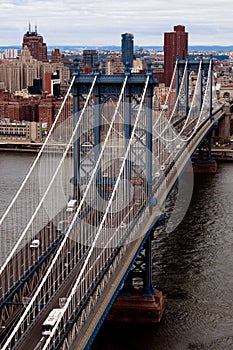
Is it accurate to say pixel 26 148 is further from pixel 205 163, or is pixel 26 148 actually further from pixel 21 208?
pixel 21 208

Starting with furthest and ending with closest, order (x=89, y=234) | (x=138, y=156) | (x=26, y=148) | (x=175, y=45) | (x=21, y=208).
Answer: (x=175, y=45) < (x=26, y=148) < (x=21, y=208) < (x=138, y=156) < (x=89, y=234)

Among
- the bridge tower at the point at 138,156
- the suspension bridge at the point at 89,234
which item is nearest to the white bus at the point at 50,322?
the suspension bridge at the point at 89,234

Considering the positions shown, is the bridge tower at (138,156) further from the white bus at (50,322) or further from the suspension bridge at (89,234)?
the white bus at (50,322)

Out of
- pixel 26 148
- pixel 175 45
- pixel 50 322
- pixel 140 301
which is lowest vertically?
pixel 140 301

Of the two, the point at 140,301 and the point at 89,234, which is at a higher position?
the point at 89,234

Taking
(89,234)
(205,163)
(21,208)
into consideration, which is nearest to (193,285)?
(89,234)

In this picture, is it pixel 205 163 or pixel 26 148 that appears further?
pixel 26 148

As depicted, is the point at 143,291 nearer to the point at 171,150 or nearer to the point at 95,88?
the point at 95,88
